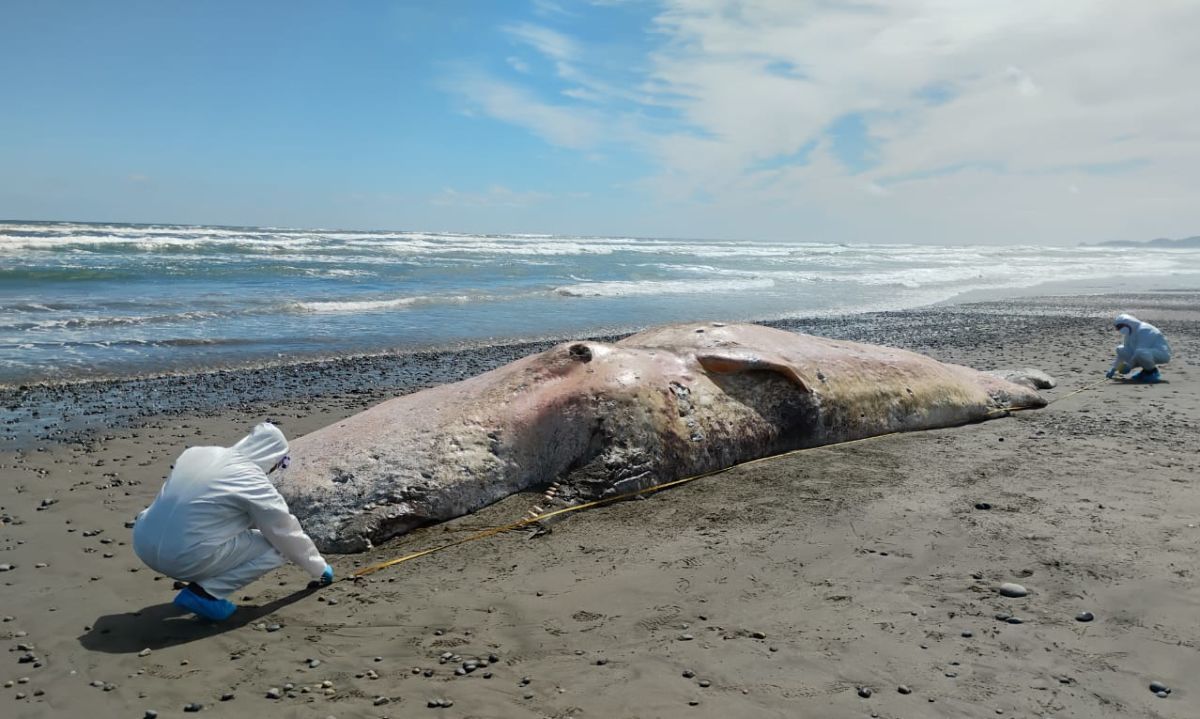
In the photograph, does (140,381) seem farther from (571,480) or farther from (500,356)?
(571,480)

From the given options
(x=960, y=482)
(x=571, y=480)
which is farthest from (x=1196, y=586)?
(x=571, y=480)

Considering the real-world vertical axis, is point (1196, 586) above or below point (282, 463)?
below

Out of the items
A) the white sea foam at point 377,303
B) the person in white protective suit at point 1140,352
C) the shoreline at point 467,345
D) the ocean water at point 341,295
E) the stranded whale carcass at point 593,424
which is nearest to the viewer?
the stranded whale carcass at point 593,424

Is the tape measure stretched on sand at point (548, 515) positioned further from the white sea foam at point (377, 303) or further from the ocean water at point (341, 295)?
the white sea foam at point (377, 303)

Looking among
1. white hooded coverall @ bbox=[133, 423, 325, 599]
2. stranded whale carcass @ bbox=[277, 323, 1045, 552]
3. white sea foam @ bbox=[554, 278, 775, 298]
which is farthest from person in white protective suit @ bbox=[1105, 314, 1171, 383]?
white sea foam @ bbox=[554, 278, 775, 298]

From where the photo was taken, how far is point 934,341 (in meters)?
15.7

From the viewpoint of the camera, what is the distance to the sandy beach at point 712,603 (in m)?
3.65

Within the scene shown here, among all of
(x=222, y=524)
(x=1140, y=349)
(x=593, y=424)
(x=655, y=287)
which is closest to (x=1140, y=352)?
(x=1140, y=349)

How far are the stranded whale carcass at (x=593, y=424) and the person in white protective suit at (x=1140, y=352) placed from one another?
4.22 metres

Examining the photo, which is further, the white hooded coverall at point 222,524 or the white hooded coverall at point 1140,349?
the white hooded coverall at point 1140,349

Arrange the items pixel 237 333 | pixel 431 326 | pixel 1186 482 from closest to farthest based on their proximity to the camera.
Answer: pixel 1186 482 < pixel 237 333 < pixel 431 326

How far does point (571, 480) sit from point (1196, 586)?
3.85 m

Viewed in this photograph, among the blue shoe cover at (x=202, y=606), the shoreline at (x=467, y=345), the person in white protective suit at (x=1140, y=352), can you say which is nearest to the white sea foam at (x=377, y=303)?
the shoreline at (x=467, y=345)

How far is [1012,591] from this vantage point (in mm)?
4410
